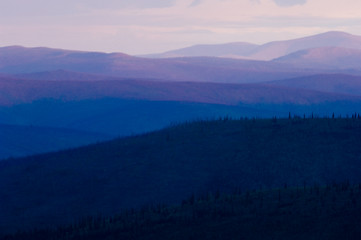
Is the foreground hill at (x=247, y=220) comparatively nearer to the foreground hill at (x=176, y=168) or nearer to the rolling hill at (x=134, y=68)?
the foreground hill at (x=176, y=168)

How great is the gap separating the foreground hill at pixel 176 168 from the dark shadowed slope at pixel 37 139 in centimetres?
1799

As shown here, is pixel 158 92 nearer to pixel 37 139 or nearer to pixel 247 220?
pixel 37 139

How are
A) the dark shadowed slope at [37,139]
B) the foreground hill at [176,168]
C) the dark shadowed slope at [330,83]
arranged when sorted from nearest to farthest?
1. the foreground hill at [176,168]
2. the dark shadowed slope at [37,139]
3. the dark shadowed slope at [330,83]

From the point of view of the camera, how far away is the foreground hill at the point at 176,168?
23656 millimetres

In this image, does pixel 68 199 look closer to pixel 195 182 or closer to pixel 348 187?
pixel 195 182

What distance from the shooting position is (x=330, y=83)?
331 ft

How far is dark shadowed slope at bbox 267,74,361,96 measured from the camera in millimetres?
96681

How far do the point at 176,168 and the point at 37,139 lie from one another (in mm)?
29660

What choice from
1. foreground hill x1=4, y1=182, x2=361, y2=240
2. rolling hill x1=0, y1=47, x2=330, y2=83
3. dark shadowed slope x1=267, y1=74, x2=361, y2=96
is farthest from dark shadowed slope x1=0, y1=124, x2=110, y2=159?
rolling hill x1=0, y1=47, x2=330, y2=83

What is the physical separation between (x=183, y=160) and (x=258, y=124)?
5.05 meters

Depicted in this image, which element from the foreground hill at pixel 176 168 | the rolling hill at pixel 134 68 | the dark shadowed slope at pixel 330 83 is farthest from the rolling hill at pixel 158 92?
the foreground hill at pixel 176 168

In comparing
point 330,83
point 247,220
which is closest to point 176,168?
point 247,220

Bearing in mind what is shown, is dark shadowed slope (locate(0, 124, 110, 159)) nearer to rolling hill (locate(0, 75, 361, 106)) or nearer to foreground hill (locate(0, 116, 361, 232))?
foreground hill (locate(0, 116, 361, 232))

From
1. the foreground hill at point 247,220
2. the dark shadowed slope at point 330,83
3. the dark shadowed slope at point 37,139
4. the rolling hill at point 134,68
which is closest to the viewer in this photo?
the foreground hill at point 247,220
